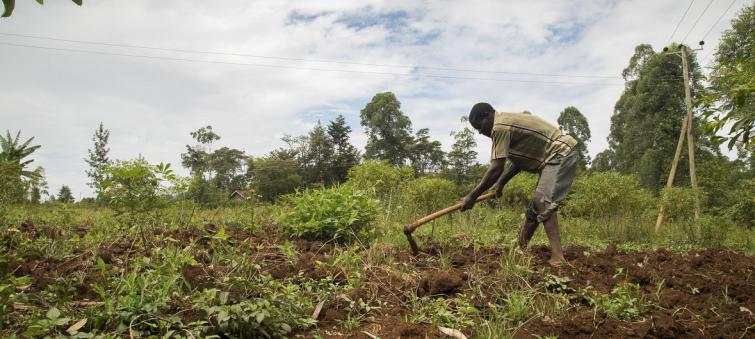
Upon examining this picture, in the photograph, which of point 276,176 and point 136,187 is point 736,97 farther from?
point 276,176

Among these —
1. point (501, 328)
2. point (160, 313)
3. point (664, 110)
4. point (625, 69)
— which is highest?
point (625, 69)

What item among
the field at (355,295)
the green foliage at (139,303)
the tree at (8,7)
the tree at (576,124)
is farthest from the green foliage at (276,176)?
the tree at (8,7)

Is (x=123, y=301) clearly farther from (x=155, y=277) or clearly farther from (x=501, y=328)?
(x=501, y=328)

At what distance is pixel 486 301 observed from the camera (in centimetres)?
296

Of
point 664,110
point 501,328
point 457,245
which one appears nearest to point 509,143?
point 457,245

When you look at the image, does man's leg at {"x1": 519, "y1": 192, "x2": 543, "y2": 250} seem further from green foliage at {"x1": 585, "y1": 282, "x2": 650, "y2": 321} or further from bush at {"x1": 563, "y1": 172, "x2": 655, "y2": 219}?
bush at {"x1": 563, "y1": 172, "x2": 655, "y2": 219}

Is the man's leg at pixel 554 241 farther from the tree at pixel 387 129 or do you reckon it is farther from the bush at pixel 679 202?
the tree at pixel 387 129

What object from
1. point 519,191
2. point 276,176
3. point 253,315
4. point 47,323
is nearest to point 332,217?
point 253,315

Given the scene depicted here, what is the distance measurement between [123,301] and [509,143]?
11.1 feet

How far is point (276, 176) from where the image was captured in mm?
36438

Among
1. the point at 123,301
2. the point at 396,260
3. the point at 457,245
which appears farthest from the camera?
the point at 457,245

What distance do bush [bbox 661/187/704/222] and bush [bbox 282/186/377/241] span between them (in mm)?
7913

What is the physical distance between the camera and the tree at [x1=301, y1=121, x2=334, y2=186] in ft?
122

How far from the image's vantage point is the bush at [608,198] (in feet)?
31.4
